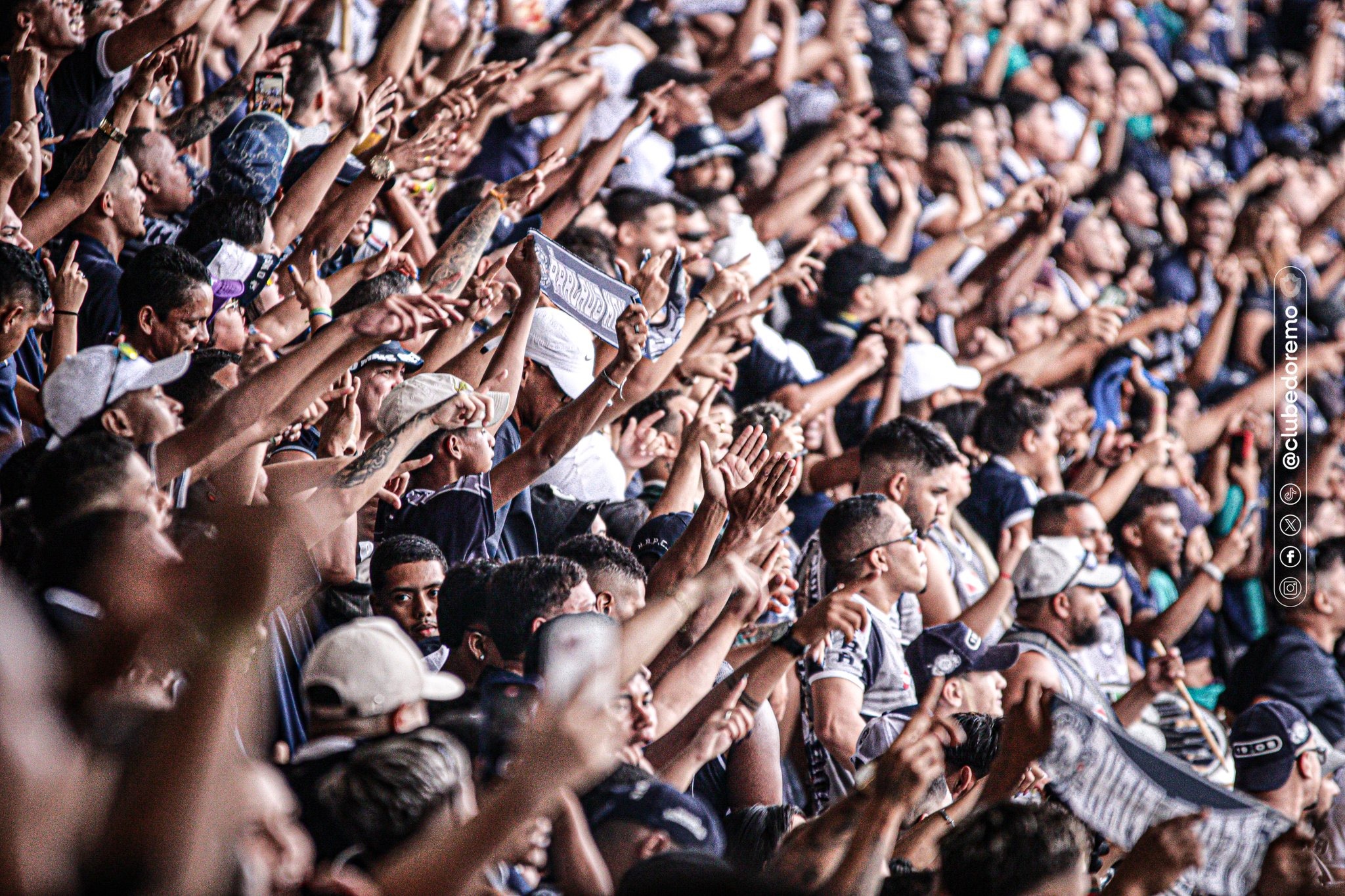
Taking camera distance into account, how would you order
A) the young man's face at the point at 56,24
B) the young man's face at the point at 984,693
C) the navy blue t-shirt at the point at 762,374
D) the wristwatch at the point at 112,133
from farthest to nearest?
the navy blue t-shirt at the point at 762,374 → the young man's face at the point at 56,24 → the young man's face at the point at 984,693 → the wristwatch at the point at 112,133

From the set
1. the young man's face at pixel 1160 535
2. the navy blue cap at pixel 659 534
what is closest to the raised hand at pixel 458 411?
the navy blue cap at pixel 659 534

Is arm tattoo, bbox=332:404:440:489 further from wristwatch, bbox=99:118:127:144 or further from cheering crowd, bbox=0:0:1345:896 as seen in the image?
wristwatch, bbox=99:118:127:144

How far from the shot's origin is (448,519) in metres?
4.25

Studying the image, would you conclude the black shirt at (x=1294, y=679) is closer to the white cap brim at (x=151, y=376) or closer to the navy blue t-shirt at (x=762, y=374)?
the navy blue t-shirt at (x=762, y=374)

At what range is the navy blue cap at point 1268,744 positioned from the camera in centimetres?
523

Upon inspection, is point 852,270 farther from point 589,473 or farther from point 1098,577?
point 589,473

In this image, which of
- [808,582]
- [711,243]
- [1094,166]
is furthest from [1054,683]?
[1094,166]

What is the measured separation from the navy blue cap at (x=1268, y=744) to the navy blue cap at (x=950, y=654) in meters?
0.92

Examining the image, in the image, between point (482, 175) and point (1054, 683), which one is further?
point (482, 175)

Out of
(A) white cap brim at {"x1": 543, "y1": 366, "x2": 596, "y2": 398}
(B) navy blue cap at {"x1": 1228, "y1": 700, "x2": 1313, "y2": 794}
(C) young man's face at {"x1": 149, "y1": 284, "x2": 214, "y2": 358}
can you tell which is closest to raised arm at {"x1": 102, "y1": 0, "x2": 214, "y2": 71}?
(C) young man's face at {"x1": 149, "y1": 284, "x2": 214, "y2": 358}

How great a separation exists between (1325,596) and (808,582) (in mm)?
2549

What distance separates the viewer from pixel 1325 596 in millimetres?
6434

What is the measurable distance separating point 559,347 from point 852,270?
2.59 m

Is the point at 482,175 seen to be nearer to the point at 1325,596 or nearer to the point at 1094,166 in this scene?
the point at 1325,596
